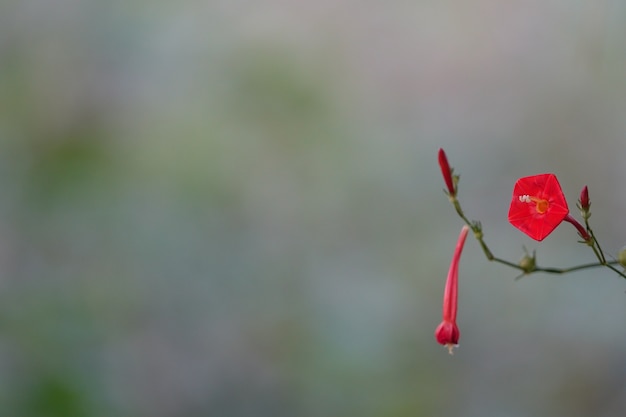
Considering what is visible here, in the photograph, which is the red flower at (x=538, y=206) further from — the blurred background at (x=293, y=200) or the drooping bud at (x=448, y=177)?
the blurred background at (x=293, y=200)

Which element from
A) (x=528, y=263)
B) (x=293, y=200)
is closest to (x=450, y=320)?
(x=528, y=263)

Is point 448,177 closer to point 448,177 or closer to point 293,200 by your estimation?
point 448,177

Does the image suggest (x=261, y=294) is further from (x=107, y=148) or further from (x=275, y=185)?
(x=107, y=148)

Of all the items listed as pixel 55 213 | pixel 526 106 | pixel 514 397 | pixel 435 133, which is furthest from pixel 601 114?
pixel 55 213

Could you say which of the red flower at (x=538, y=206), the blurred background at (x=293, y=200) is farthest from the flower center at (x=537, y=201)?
the blurred background at (x=293, y=200)

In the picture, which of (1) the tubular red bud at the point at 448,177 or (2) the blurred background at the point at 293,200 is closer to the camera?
(1) the tubular red bud at the point at 448,177
